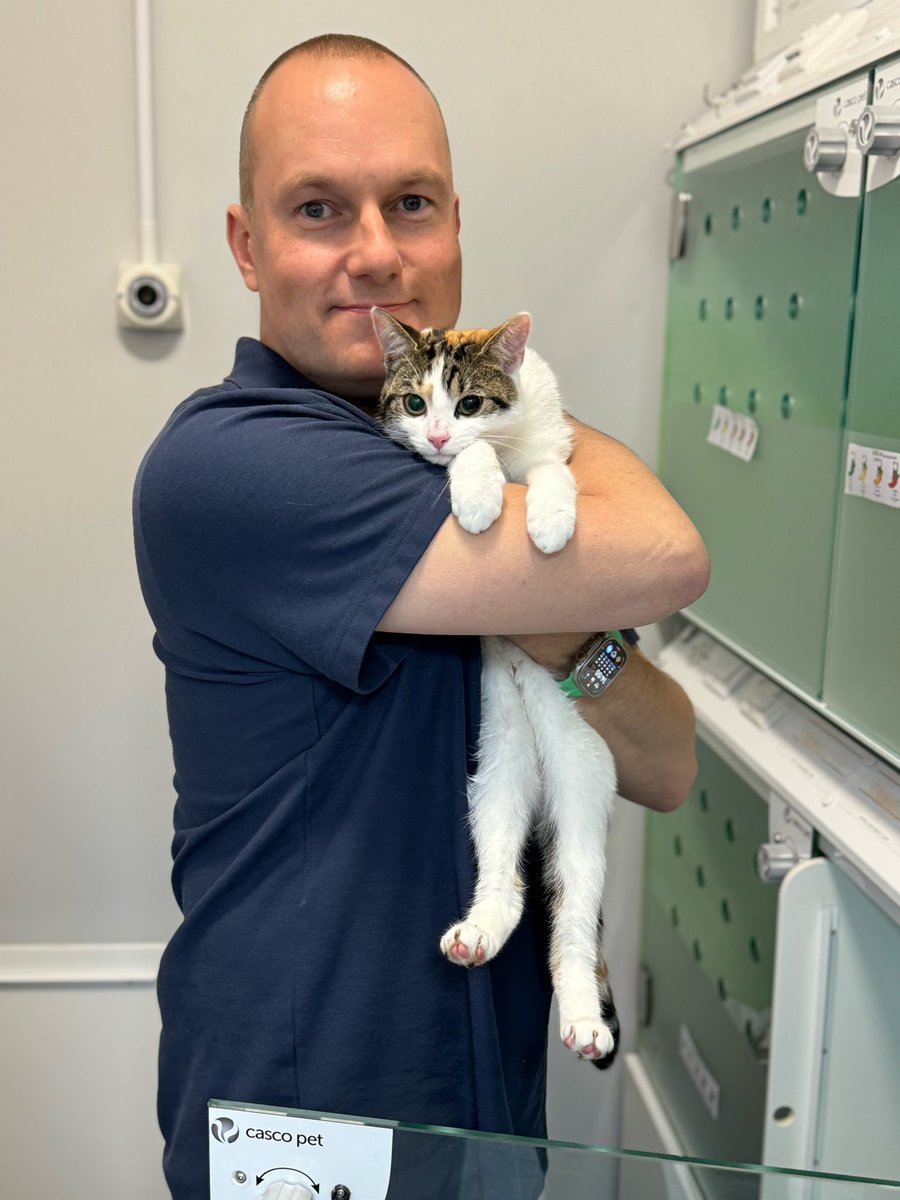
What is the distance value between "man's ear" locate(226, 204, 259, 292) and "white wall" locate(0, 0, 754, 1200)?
0.62m

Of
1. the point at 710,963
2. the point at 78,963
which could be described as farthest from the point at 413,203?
the point at 78,963

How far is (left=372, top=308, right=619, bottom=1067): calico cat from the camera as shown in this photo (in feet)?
3.60

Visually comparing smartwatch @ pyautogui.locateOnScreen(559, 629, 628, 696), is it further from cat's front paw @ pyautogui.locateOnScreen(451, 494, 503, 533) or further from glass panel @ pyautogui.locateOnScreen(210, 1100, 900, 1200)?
glass panel @ pyautogui.locateOnScreen(210, 1100, 900, 1200)

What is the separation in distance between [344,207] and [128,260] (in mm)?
876

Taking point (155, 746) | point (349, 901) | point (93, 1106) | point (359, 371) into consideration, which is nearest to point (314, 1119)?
point (349, 901)

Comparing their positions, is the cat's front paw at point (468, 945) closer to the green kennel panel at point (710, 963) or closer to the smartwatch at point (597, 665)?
the smartwatch at point (597, 665)

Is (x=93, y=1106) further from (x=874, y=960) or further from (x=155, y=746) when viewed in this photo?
(x=874, y=960)

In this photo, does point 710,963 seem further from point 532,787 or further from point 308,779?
point 308,779

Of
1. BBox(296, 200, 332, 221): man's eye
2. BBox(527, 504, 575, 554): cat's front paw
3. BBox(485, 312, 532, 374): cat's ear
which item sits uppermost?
BBox(296, 200, 332, 221): man's eye

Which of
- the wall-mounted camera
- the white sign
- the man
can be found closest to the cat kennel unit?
the man

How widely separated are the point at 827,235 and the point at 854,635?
0.49 metres

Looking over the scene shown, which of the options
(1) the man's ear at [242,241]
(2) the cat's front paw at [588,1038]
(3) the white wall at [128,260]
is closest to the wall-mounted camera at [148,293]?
(3) the white wall at [128,260]

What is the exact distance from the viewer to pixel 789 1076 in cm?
137

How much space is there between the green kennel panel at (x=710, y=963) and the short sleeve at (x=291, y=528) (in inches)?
36.5
